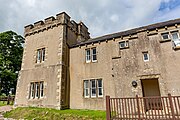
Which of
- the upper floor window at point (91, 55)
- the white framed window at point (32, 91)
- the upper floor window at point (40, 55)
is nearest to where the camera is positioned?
the upper floor window at point (91, 55)

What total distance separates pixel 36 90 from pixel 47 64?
3.12 m

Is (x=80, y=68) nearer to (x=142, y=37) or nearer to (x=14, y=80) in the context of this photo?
(x=142, y=37)

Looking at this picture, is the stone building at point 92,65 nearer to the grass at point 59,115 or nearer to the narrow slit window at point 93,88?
the narrow slit window at point 93,88

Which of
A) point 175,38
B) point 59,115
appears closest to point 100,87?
point 59,115

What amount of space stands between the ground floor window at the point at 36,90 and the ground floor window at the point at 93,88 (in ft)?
16.0

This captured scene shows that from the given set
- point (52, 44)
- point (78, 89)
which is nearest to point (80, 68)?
point (78, 89)

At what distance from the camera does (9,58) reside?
30.0 metres

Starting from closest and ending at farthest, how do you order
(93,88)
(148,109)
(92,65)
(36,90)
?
(148,109)
(93,88)
(92,65)
(36,90)

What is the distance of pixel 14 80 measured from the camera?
30625 millimetres

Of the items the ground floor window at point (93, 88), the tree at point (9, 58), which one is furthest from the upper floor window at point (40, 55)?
the tree at point (9, 58)

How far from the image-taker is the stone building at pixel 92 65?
10.1 metres

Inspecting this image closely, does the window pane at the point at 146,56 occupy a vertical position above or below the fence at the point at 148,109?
above

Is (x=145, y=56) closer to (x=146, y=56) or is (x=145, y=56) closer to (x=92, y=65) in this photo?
(x=146, y=56)

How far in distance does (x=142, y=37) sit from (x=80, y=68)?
6927mm
